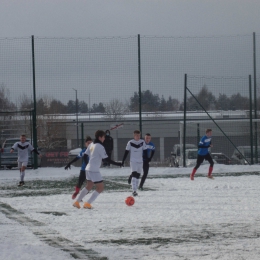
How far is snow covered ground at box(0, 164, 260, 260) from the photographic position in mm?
8656

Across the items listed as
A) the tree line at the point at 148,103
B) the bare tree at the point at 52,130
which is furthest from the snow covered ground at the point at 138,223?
the bare tree at the point at 52,130

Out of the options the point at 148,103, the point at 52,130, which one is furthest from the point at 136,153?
the point at 52,130

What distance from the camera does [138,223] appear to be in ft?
37.9

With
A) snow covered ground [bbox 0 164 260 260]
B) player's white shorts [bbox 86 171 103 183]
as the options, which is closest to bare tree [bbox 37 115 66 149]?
snow covered ground [bbox 0 164 260 260]

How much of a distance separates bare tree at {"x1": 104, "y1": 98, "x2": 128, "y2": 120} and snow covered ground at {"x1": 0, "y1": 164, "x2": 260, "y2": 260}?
32.1ft

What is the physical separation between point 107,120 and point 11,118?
4850 millimetres

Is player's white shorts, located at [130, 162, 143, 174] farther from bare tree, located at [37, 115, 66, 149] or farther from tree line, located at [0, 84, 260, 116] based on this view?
bare tree, located at [37, 115, 66, 149]

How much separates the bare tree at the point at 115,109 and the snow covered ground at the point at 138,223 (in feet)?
32.1

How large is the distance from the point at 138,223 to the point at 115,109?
19745mm

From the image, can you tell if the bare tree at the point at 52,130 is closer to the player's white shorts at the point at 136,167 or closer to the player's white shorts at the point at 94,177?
the player's white shorts at the point at 136,167

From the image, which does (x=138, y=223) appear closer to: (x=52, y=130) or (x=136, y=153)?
(x=136, y=153)

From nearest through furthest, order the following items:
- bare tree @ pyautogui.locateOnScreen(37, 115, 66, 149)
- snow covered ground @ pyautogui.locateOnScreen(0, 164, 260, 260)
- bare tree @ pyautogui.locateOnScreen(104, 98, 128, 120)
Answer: snow covered ground @ pyautogui.locateOnScreen(0, 164, 260, 260), bare tree @ pyautogui.locateOnScreen(104, 98, 128, 120), bare tree @ pyautogui.locateOnScreen(37, 115, 66, 149)

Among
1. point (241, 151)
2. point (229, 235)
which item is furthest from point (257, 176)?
point (229, 235)

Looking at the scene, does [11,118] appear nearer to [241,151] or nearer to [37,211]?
[241,151]
